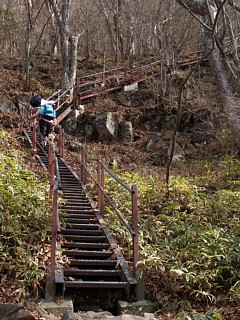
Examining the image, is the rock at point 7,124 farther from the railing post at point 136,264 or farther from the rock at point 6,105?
A: the railing post at point 136,264

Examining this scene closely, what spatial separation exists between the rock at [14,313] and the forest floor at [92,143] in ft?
2.04

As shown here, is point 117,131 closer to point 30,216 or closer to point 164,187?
point 164,187

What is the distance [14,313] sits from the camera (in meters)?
3.83

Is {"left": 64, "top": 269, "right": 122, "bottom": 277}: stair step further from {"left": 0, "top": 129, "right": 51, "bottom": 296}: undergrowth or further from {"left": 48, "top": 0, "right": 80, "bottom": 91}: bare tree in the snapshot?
{"left": 48, "top": 0, "right": 80, "bottom": 91}: bare tree

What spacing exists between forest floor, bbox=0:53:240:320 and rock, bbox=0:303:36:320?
62cm

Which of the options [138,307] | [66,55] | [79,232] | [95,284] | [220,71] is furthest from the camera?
[66,55]

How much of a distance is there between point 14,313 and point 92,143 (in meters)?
13.1

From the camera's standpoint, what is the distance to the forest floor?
473 cm

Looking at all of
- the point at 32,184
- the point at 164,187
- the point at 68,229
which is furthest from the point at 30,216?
the point at 164,187

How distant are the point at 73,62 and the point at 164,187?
14.5 meters

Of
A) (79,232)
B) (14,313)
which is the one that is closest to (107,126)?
(79,232)

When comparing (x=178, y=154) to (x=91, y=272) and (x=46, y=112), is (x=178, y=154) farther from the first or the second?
(x=91, y=272)

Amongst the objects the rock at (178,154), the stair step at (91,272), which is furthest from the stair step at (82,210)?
the rock at (178,154)

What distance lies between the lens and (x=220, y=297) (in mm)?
5078
